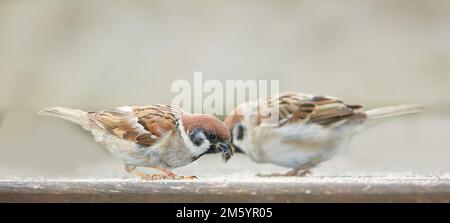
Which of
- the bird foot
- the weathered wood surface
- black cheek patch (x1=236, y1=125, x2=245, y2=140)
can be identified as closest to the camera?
the weathered wood surface

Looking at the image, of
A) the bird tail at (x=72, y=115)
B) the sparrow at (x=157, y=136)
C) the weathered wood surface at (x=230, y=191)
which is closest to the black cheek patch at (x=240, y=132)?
the sparrow at (x=157, y=136)

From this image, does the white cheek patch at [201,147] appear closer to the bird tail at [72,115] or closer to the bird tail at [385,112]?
the bird tail at [72,115]

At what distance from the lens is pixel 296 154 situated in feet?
5.46

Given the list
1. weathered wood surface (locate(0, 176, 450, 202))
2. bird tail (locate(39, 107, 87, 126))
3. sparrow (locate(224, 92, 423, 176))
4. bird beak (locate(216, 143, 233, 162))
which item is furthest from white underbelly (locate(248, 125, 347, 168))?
weathered wood surface (locate(0, 176, 450, 202))

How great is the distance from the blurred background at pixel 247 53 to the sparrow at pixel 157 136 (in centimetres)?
52

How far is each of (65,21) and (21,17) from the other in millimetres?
148

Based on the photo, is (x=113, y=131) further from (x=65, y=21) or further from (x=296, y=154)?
(x=65, y=21)

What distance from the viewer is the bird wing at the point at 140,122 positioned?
141 centimetres

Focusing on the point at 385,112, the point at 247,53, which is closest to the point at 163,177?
the point at 385,112

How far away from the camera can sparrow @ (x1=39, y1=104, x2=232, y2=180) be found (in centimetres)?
138

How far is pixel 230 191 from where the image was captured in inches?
44.4

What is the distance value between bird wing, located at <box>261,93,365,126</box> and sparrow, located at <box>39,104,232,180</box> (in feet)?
0.83

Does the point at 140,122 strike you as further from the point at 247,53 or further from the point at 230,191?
the point at 247,53

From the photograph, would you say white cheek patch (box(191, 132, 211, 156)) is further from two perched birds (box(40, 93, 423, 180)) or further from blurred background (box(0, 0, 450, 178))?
blurred background (box(0, 0, 450, 178))
